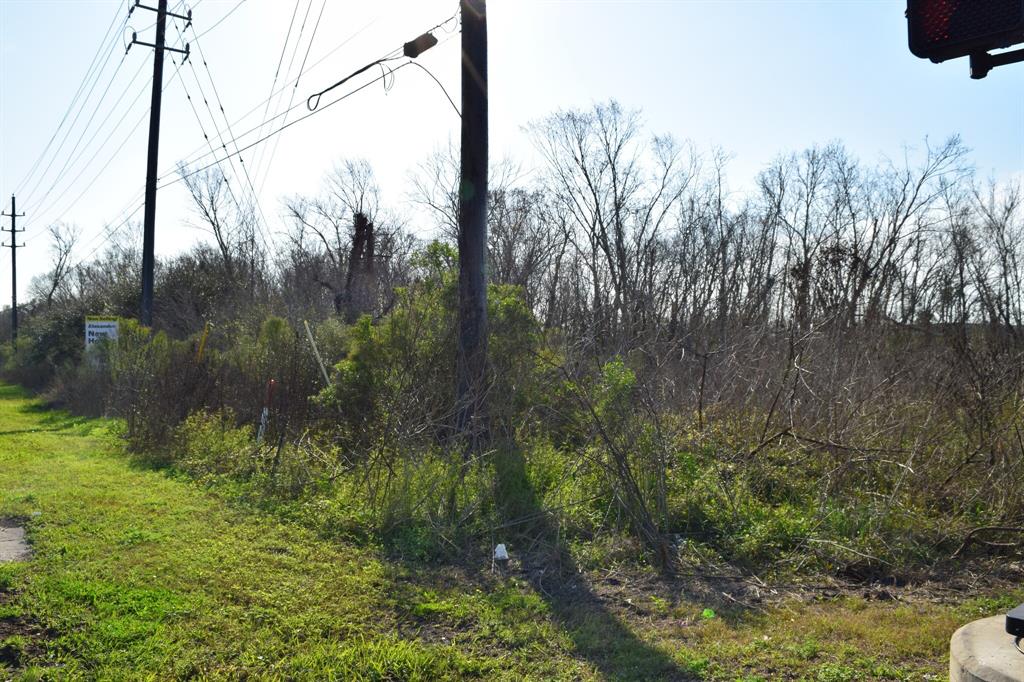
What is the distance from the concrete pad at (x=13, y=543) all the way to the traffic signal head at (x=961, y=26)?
7055 mm

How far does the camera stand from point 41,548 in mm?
6848

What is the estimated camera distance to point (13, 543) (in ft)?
23.4

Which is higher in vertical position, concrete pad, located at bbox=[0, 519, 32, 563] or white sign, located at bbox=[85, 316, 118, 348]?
white sign, located at bbox=[85, 316, 118, 348]

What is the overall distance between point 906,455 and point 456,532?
170 inches

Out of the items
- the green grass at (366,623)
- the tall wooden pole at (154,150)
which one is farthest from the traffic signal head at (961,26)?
the tall wooden pole at (154,150)

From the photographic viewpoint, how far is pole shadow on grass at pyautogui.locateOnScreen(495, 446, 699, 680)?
4652 mm

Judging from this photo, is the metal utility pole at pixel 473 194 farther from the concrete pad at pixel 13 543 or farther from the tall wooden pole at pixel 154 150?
the tall wooden pole at pixel 154 150

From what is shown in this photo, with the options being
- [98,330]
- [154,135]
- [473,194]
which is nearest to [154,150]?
[154,135]

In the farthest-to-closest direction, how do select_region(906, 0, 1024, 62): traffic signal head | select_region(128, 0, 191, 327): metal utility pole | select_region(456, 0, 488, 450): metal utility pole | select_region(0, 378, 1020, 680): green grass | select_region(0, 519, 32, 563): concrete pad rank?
select_region(128, 0, 191, 327): metal utility pole
select_region(456, 0, 488, 450): metal utility pole
select_region(0, 519, 32, 563): concrete pad
select_region(0, 378, 1020, 680): green grass
select_region(906, 0, 1024, 62): traffic signal head

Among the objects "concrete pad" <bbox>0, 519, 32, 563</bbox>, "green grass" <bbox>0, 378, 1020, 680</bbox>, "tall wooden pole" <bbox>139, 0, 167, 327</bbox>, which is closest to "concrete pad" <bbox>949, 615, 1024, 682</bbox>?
"green grass" <bbox>0, 378, 1020, 680</bbox>

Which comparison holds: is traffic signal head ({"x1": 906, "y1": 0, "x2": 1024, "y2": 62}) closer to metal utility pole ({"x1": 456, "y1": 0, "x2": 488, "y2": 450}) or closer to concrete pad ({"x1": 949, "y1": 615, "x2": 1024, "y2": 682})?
concrete pad ({"x1": 949, "y1": 615, "x2": 1024, "y2": 682})

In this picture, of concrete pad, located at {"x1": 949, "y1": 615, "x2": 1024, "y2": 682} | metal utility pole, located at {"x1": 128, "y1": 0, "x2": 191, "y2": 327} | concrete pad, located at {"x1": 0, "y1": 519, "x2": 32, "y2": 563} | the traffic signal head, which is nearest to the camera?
the traffic signal head

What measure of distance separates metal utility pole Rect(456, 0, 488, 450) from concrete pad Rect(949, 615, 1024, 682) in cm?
579

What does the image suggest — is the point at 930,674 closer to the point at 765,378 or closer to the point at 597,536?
the point at 597,536
